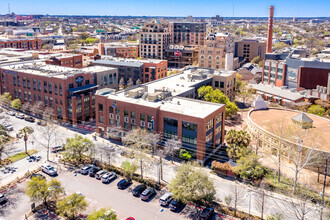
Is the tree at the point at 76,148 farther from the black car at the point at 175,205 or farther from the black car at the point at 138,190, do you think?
the black car at the point at 175,205

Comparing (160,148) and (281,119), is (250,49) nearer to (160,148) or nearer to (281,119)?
(281,119)

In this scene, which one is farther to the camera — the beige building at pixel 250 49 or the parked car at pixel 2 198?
the beige building at pixel 250 49

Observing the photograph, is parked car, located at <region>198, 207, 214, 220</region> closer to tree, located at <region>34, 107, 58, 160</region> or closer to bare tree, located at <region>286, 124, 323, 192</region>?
bare tree, located at <region>286, 124, 323, 192</region>

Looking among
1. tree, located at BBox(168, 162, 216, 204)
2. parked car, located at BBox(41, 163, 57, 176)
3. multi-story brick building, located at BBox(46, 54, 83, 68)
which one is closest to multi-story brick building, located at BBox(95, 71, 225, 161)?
tree, located at BBox(168, 162, 216, 204)

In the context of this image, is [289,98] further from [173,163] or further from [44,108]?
[44,108]

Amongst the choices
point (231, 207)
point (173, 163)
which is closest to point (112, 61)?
point (173, 163)

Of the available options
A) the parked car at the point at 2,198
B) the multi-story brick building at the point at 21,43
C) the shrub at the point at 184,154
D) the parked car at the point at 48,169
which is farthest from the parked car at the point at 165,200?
the multi-story brick building at the point at 21,43

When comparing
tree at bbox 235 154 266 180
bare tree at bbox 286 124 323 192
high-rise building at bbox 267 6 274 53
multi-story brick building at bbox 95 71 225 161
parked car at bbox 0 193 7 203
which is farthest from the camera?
high-rise building at bbox 267 6 274 53
